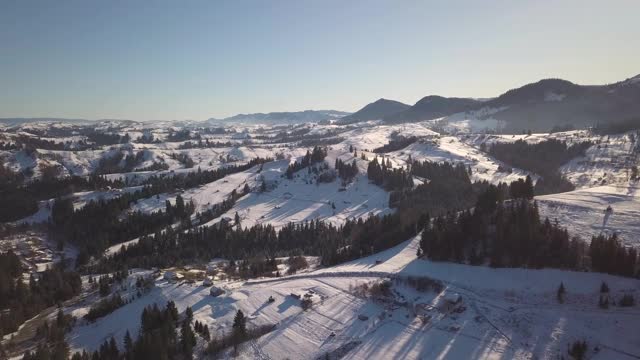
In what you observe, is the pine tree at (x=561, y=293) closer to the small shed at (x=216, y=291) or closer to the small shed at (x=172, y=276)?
the small shed at (x=216, y=291)

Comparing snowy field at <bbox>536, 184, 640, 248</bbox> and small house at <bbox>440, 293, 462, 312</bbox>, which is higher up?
snowy field at <bbox>536, 184, 640, 248</bbox>

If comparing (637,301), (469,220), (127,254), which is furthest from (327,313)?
(127,254)

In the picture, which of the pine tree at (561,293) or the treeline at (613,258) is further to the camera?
the treeline at (613,258)

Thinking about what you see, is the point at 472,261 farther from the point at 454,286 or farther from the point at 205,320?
the point at 205,320

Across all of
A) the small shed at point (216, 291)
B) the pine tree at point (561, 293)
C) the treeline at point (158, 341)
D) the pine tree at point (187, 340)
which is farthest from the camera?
the small shed at point (216, 291)

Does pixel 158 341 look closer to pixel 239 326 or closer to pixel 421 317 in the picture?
pixel 239 326

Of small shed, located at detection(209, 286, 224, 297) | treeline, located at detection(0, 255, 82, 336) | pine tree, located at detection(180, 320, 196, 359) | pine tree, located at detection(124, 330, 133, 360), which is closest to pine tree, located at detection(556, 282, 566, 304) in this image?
pine tree, located at detection(180, 320, 196, 359)

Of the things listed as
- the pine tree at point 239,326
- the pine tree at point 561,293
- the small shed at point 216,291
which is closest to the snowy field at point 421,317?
the pine tree at point 561,293

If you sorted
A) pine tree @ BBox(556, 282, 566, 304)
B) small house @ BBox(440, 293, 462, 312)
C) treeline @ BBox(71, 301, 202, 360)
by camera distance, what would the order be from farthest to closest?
small house @ BBox(440, 293, 462, 312)
pine tree @ BBox(556, 282, 566, 304)
treeline @ BBox(71, 301, 202, 360)

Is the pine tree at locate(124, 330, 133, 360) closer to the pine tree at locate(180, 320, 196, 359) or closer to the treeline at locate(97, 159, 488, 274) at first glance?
the pine tree at locate(180, 320, 196, 359)
